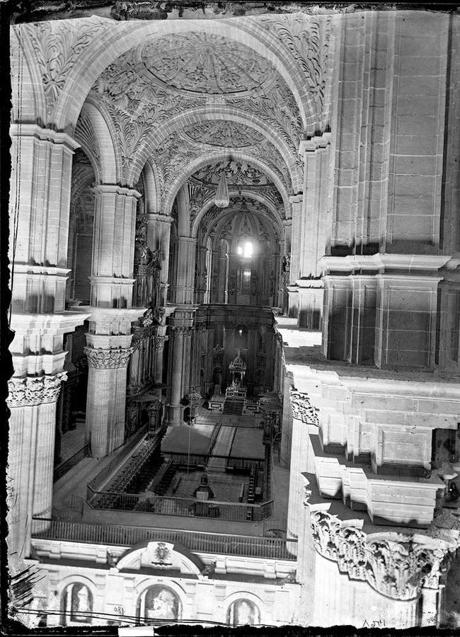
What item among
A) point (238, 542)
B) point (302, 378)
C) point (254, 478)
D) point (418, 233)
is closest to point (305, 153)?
point (302, 378)

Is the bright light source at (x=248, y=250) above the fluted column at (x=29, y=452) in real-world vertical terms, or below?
above

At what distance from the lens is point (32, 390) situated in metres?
10.0

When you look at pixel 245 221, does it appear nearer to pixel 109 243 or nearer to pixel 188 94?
pixel 188 94

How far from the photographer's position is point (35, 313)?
9.55 metres

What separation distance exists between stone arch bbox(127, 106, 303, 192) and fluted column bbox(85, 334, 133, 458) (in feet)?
17.8

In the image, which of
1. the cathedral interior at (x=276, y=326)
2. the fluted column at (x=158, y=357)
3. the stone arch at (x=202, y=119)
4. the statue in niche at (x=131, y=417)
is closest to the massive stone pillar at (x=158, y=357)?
the fluted column at (x=158, y=357)

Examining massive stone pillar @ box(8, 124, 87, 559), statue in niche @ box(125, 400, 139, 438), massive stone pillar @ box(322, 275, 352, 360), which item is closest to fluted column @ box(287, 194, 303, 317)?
massive stone pillar @ box(8, 124, 87, 559)

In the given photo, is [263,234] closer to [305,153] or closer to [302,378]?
[305,153]

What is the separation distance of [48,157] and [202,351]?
847 inches

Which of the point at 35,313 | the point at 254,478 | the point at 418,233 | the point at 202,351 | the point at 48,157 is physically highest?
the point at 48,157

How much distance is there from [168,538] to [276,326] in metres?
6.22

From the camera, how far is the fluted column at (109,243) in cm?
1546

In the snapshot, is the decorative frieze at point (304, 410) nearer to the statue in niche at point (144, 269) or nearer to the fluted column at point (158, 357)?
the statue in niche at point (144, 269)

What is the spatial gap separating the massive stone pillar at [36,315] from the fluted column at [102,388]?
4959 mm
